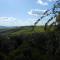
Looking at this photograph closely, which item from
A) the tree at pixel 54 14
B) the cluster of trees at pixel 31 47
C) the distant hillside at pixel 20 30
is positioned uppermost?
the tree at pixel 54 14

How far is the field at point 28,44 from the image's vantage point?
8039 millimetres

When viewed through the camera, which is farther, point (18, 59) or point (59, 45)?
point (59, 45)

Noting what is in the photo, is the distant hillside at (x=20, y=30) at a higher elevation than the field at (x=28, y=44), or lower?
higher

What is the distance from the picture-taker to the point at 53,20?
8.88 m

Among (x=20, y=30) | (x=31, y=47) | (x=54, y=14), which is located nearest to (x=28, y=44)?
(x=31, y=47)

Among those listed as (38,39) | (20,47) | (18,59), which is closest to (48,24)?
(38,39)

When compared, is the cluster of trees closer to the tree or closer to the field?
the field

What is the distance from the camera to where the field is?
8039mm

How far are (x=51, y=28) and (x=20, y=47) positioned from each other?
175cm

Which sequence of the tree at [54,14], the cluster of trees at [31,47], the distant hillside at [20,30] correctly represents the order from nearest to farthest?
the cluster of trees at [31,47], the distant hillside at [20,30], the tree at [54,14]

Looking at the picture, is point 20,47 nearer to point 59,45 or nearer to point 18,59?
point 18,59

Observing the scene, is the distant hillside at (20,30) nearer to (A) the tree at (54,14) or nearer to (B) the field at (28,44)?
(B) the field at (28,44)

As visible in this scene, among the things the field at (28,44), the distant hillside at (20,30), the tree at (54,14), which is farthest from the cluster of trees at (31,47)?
the tree at (54,14)

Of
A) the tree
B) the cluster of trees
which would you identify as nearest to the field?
the cluster of trees
